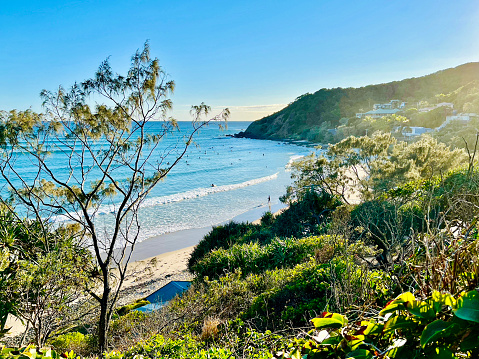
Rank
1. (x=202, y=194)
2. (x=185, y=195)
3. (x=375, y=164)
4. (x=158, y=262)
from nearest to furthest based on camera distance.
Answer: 1. (x=158, y=262)
2. (x=375, y=164)
3. (x=185, y=195)
4. (x=202, y=194)

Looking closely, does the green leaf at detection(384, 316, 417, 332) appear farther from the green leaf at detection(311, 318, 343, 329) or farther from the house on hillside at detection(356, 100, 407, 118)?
the house on hillside at detection(356, 100, 407, 118)

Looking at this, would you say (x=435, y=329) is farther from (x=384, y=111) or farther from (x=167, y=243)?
(x=384, y=111)

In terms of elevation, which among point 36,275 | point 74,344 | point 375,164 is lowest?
point 74,344

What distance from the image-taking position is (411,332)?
40.3 inches

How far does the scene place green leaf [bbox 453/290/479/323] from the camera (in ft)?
2.76

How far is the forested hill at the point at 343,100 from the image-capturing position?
322 ft

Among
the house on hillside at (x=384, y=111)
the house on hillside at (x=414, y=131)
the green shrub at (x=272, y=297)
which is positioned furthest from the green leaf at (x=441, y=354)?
the house on hillside at (x=384, y=111)

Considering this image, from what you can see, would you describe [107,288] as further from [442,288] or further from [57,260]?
[442,288]

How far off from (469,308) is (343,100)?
116 m

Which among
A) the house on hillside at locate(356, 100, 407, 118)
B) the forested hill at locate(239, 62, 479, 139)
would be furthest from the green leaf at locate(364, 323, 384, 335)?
the forested hill at locate(239, 62, 479, 139)

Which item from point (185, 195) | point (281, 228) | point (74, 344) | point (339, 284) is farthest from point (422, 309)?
point (185, 195)

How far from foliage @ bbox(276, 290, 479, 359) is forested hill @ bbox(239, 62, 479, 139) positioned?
93.1 meters

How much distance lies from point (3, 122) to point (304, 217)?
1300 centimetres

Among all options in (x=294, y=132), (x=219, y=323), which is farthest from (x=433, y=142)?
(x=294, y=132)
